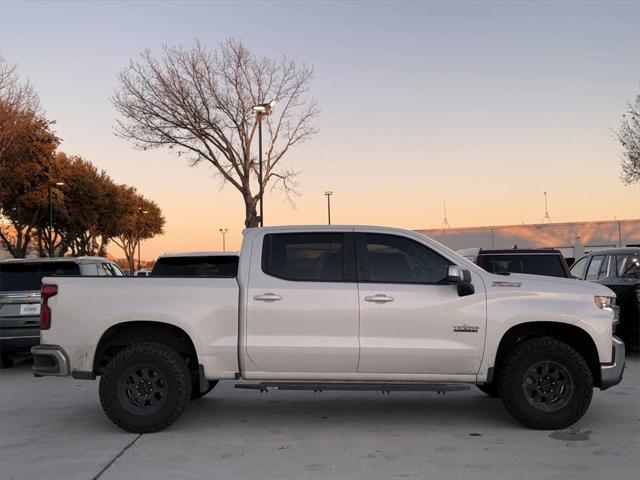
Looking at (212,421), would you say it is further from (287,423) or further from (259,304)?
(259,304)

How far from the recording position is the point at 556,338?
21.5 feet

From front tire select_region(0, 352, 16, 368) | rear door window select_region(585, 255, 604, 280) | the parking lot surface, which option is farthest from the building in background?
the parking lot surface

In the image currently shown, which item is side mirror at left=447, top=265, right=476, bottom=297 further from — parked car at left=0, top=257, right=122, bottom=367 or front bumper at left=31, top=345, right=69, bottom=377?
parked car at left=0, top=257, right=122, bottom=367

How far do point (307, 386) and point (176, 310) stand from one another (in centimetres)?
146

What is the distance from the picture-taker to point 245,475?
16.4 feet

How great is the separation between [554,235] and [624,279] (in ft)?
112

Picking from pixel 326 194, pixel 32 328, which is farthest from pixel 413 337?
pixel 326 194

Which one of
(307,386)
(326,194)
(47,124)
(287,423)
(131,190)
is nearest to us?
(307,386)

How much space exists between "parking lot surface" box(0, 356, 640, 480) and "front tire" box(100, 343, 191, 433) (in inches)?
7.4

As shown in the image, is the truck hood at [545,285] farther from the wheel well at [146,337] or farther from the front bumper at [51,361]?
the front bumper at [51,361]

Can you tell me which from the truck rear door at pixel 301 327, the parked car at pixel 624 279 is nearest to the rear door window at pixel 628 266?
the parked car at pixel 624 279

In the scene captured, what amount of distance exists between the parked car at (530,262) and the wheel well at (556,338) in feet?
12.6

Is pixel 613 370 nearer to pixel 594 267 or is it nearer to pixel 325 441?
pixel 325 441

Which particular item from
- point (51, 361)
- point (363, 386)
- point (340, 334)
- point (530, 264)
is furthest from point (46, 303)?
point (530, 264)
